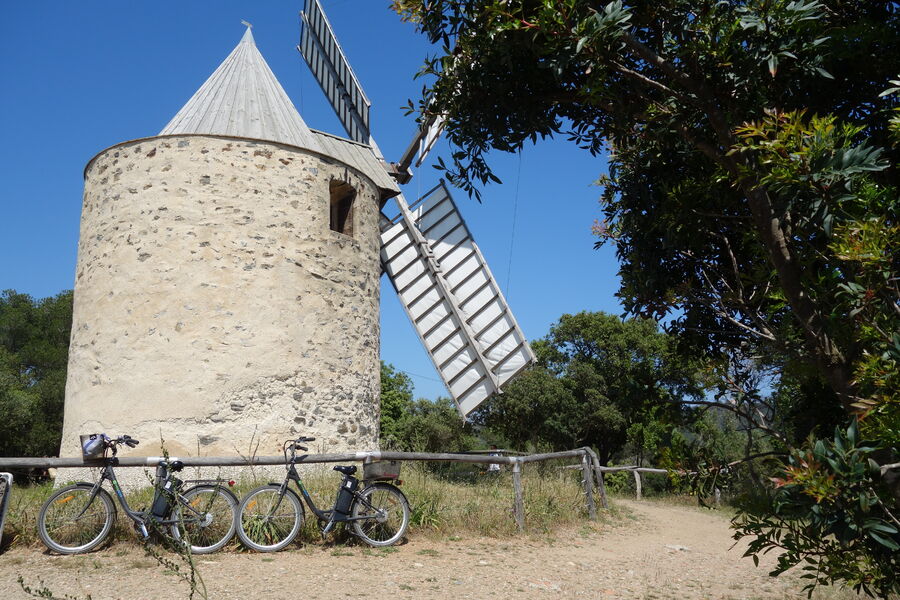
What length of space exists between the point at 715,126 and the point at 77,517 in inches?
189

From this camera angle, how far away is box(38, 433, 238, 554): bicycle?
475 cm

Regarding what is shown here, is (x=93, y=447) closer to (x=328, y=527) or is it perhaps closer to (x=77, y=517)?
(x=77, y=517)

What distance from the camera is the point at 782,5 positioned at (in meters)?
2.44

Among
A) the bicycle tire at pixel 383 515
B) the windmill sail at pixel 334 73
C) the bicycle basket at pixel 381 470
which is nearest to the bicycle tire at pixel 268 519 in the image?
the bicycle tire at pixel 383 515

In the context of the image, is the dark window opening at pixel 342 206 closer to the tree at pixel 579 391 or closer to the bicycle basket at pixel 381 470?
the bicycle basket at pixel 381 470

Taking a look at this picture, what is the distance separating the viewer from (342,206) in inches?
362

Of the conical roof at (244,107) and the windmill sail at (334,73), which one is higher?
the windmill sail at (334,73)

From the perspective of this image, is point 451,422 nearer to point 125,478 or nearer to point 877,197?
point 125,478

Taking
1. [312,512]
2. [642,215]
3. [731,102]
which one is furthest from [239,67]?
[731,102]

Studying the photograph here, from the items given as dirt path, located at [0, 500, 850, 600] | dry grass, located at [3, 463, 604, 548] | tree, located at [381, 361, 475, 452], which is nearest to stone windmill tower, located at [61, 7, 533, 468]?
dry grass, located at [3, 463, 604, 548]

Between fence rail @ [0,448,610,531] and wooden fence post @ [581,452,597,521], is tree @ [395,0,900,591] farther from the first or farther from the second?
wooden fence post @ [581,452,597,521]

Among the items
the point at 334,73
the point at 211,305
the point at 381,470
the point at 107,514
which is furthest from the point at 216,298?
the point at 334,73

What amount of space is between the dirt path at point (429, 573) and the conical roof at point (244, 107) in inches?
195

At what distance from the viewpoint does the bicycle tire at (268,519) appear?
4902 millimetres
